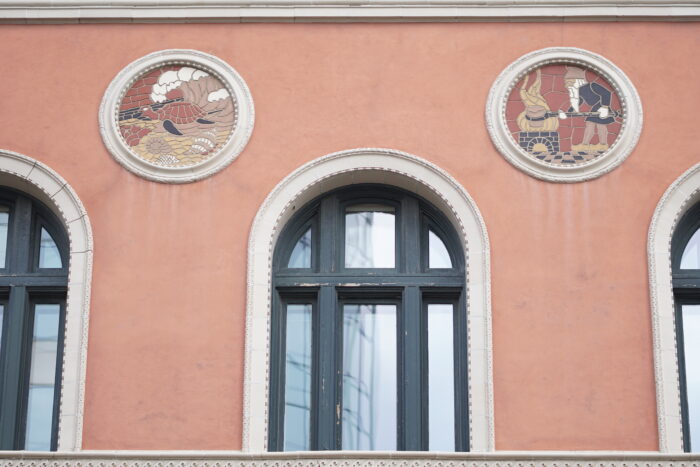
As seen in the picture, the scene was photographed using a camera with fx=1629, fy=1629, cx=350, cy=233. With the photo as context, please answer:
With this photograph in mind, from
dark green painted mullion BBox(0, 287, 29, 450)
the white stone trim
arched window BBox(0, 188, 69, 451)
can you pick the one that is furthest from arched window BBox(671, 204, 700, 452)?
dark green painted mullion BBox(0, 287, 29, 450)

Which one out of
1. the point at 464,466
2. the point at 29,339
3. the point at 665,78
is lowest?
the point at 464,466

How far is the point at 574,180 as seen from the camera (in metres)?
18.5

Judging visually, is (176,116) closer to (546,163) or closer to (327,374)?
(327,374)

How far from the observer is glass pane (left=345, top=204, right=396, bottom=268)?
742 inches

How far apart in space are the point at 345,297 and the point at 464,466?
265cm

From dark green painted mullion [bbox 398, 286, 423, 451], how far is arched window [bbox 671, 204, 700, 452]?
291cm

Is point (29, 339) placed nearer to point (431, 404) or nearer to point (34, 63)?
point (34, 63)

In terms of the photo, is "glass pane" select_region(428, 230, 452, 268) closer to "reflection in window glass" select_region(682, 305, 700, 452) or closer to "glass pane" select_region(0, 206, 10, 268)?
"reflection in window glass" select_region(682, 305, 700, 452)

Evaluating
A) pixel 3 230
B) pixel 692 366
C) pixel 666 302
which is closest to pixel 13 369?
pixel 3 230

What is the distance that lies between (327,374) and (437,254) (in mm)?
1942

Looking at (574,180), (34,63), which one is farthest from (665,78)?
(34,63)

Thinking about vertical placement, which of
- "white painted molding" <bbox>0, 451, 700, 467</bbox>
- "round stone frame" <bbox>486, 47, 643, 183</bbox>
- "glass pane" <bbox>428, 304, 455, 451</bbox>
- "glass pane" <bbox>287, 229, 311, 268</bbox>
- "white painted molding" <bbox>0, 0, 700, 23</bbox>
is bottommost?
"white painted molding" <bbox>0, 451, 700, 467</bbox>

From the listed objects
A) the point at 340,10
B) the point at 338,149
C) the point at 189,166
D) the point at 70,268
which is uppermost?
the point at 340,10

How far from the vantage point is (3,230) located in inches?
754
